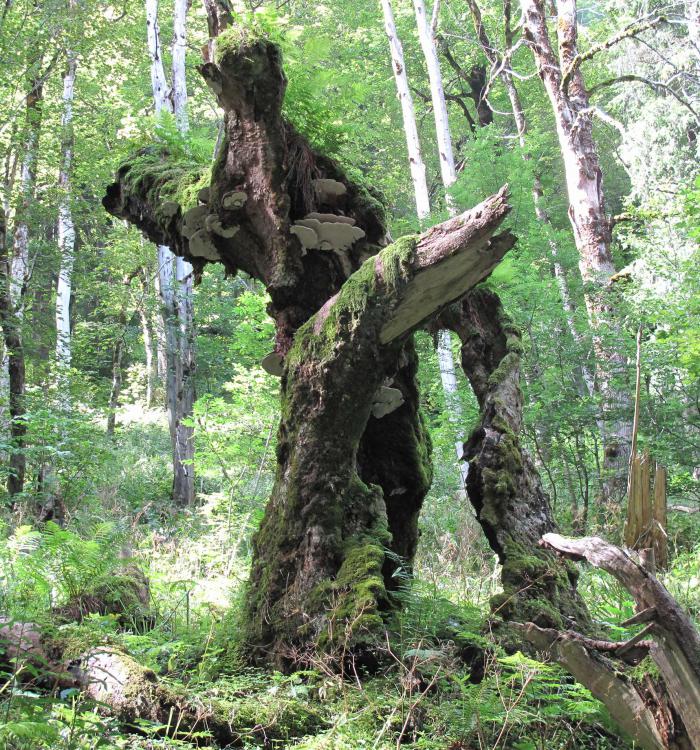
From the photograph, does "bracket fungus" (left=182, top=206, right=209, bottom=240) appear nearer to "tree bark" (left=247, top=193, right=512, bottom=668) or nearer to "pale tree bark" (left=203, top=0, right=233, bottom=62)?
"tree bark" (left=247, top=193, right=512, bottom=668)

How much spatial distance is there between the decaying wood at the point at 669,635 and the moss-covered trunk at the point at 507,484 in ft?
4.20

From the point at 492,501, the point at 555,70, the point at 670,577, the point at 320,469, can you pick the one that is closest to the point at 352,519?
the point at 320,469

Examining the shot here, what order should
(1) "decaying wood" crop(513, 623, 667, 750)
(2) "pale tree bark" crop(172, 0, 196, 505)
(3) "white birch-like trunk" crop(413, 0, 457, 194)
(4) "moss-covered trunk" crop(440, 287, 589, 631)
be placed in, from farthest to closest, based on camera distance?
(3) "white birch-like trunk" crop(413, 0, 457, 194), (2) "pale tree bark" crop(172, 0, 196, 505), (4) "moss-covered trunk" crop(440, 287, 589, 631), (1) "decaying wood" crop(513, 623, 667, 750)

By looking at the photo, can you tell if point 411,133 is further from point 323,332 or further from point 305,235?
point 323,332

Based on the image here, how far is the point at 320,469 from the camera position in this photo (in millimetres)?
3922

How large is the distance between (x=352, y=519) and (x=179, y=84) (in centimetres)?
1222

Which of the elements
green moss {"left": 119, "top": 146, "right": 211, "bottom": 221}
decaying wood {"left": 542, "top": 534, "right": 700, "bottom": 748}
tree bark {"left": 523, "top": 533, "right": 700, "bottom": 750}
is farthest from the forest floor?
green moss {"left": 119, "top": 146, "right": 211, "bottom": 221}

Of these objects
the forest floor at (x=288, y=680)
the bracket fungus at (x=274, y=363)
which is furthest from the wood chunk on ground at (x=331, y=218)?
the forest floor at (x=288, y=680)

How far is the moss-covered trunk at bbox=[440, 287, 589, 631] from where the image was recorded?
3.90 meters

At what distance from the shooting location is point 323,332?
393 cm

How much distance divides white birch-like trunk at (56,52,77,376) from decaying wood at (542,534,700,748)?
457 inches

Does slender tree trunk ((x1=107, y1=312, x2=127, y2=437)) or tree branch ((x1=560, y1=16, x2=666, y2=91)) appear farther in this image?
slender tree trunk ((x1=107, y1=312, x2=127, y2=437))

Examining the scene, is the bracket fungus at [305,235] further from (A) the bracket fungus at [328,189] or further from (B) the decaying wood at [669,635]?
(B) the decaying wood at [669,635]

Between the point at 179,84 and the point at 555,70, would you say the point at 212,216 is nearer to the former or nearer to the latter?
the point at 555,70
